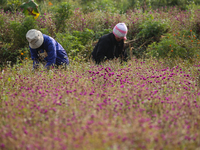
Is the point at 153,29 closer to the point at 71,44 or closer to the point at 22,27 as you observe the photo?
the point at 71,44

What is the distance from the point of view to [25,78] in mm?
3648

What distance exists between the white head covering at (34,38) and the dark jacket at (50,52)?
0.19 m

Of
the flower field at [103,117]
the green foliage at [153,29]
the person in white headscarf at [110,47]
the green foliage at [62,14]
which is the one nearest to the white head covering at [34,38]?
the flower field at [103,117]

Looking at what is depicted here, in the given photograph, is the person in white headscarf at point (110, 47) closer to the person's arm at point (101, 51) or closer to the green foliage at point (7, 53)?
the person's arm at point (101, 51)

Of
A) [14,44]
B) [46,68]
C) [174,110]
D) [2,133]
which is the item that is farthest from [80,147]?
[14,44]

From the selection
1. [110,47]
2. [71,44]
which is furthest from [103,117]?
[71,44]

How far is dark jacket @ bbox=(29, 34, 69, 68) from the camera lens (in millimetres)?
4402

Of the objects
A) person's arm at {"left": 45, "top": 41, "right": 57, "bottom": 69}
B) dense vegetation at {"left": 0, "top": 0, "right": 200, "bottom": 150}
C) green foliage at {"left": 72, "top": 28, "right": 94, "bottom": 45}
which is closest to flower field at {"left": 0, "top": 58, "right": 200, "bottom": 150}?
dense vegetation at {"left": 0, "top": 0, "right": 200, "bottom": 150}

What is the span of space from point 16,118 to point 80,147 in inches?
36.3

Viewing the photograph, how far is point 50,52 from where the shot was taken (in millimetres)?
4414

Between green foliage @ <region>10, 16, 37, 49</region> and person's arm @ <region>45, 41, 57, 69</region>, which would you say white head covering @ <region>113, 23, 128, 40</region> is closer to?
person's arm @ <region>45, 41, 57, 69</region>

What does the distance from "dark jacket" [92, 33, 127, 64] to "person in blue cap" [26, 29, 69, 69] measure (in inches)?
34.5

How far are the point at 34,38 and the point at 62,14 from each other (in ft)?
11.1

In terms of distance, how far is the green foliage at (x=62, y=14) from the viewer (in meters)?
7.06
